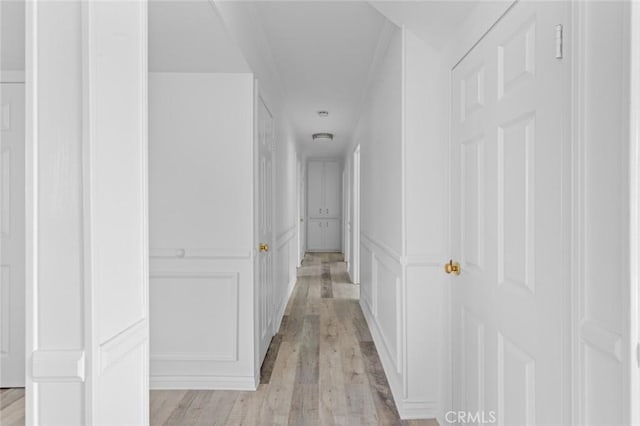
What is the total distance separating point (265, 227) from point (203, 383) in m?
1.26

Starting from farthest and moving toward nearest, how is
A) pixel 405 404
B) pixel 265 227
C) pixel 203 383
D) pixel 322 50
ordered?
pixel 265 227 < pixel 322 50 < pixel 203 383 < pixel 405 404

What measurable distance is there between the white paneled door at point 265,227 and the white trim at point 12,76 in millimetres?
2396

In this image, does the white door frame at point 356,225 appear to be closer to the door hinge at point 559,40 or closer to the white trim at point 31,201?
the door hinge at point 559,40

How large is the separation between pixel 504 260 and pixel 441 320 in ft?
3.22

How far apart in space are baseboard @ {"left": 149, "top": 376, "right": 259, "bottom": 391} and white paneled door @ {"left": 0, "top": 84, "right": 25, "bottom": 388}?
214cm

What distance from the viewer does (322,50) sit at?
11.7 feet

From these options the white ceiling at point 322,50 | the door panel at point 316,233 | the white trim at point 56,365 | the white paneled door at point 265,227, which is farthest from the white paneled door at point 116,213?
the door panel at point 316,233

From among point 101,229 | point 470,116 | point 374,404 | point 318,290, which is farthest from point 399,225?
point 318,290

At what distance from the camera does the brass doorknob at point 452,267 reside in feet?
6.93

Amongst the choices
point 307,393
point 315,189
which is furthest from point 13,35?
point 315,189

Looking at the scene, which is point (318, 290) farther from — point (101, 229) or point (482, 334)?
point (101, 229)

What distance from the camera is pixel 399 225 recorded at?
8.77ft

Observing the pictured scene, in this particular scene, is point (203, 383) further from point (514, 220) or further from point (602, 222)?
point (602, 222)

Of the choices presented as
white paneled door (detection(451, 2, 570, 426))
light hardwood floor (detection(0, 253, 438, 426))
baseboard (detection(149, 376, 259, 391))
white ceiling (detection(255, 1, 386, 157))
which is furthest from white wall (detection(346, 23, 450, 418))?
baseboard (detection(149, 376, 259, 391))
